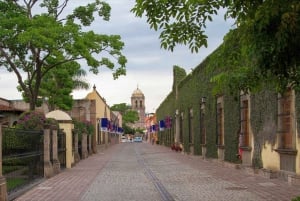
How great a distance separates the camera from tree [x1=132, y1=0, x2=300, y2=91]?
498cm

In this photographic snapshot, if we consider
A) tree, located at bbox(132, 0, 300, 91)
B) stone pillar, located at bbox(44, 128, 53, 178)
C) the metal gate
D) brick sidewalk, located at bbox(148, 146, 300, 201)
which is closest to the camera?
tree, located at bbox(132, 0, 300, 91)

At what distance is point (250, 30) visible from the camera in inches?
213

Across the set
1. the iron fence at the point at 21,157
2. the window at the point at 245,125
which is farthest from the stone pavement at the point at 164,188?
the window at the point at 245,125

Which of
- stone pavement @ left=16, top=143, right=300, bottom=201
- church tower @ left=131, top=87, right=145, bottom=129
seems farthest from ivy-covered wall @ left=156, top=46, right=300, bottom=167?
church tower @ left=131, top=87, right=145, bottom=129

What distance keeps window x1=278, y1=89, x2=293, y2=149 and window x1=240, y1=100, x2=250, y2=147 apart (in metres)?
4.22

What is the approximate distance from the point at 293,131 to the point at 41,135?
8773 mm

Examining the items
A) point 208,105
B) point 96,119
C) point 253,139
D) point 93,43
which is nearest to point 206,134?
point 208,105

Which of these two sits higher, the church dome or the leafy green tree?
the church dome

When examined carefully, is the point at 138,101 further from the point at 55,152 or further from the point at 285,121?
the point at 285,121

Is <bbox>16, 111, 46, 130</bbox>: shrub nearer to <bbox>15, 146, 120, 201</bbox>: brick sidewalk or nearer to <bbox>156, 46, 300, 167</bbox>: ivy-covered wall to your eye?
<bbox>15, 146, 120, 201</bbox>: brick sidewalk

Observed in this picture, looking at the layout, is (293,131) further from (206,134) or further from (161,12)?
(206,134)

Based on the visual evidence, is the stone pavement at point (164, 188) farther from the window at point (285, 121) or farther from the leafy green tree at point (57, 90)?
the leafy green tree at point (57, 90)

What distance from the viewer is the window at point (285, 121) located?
16.2 meters

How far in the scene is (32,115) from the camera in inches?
786
